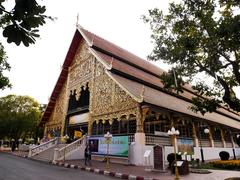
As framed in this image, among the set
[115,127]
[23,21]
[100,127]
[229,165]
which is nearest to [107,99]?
[115,127]

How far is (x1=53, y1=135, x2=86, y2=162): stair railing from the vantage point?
46.9 feet

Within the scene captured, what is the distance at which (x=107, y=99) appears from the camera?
606 inches

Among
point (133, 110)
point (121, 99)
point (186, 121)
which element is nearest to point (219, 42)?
point (133, 110)

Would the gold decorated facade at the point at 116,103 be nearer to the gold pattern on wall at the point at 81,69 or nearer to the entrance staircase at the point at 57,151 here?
the gold pattern on wall at the point at 81,69

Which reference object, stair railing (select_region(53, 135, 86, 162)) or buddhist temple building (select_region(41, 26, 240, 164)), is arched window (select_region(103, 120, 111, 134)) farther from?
stair railing (select_region(53, 135, 86, 162))

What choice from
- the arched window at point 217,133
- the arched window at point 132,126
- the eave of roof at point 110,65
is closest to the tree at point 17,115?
the eave of roof at point 110,65

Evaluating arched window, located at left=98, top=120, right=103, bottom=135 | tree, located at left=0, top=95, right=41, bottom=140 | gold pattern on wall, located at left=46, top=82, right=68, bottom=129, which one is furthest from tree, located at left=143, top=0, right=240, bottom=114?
tree, located at left=0, top=95, right=41, bottom=140

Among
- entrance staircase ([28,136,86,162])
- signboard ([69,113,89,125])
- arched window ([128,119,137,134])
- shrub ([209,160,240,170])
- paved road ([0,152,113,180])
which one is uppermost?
signboard ([69,113,89,125])

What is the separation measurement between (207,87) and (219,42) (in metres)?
2.11

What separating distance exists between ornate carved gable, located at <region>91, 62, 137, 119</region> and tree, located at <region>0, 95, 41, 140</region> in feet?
68.8

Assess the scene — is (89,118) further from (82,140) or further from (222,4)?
(222,4)

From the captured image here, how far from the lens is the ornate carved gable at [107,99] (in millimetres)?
13528

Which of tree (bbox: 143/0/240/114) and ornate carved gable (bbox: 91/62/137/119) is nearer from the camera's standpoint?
tree (bbox: 143/0/240/114)

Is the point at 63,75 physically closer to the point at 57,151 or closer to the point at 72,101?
the point at 72,101
